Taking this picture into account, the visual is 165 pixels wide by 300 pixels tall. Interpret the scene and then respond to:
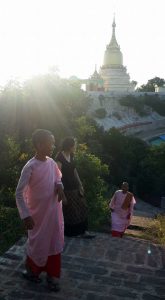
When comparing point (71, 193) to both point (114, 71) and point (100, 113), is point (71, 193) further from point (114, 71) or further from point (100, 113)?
point (114, 71)

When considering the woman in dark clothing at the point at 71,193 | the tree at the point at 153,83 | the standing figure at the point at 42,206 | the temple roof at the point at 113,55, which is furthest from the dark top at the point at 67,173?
the tree at the point at 153,83

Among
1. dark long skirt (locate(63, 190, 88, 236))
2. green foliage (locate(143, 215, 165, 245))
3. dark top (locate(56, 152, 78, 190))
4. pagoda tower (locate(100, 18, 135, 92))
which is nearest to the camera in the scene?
dark top (locate(56, 152, 78, 190))

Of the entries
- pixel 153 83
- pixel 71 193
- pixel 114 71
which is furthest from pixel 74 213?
pixel 153 83

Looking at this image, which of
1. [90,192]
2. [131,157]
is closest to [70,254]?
[90,192]

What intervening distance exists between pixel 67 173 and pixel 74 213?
505 millimetres

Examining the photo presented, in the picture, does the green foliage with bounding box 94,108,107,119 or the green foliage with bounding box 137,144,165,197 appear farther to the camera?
the green foliage with bounding box 94,108,107,119

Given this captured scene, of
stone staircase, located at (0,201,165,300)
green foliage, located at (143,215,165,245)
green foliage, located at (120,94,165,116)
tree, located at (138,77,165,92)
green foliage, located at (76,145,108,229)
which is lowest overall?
green foliage, located at (143,215,165,245)

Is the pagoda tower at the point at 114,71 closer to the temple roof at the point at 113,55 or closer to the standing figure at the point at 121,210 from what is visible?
the temple roof at the point at 113,55

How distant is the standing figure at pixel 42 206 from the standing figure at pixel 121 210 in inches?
116

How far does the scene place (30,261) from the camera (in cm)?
398

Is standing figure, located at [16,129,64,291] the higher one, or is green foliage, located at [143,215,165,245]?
standing figure, located at [16,129,64,291]

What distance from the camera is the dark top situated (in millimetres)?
5291

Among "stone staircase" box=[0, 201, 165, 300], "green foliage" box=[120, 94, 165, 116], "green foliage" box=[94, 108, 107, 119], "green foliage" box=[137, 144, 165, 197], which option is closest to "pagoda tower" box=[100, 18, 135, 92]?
"green foliage" box=[120, 94, 165, 116]

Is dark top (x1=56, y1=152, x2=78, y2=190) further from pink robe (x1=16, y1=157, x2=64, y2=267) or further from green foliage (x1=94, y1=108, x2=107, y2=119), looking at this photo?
green foliage (x1=94, y1=108, x2=107, y2=119)
